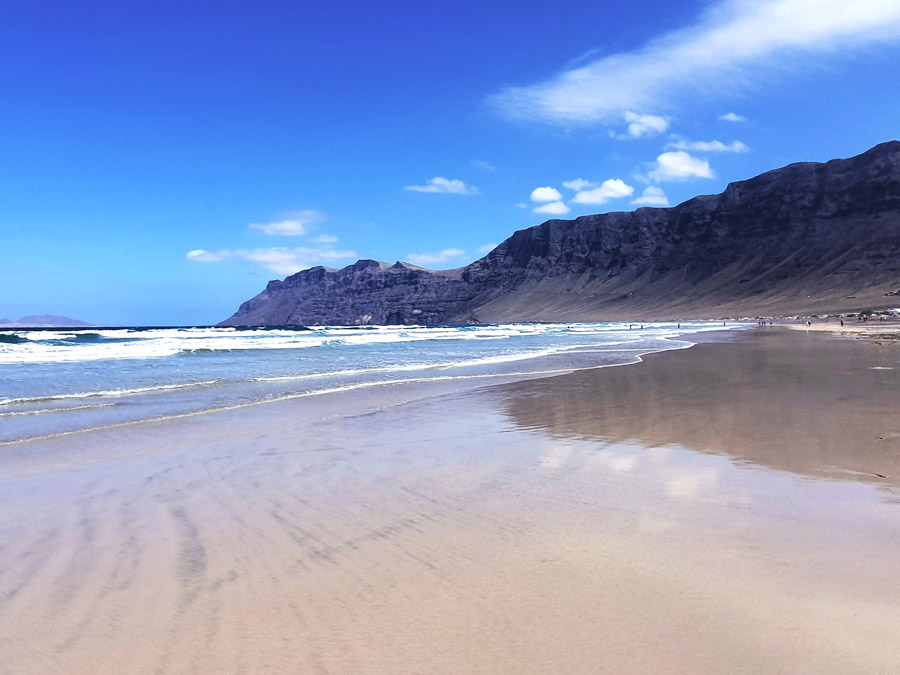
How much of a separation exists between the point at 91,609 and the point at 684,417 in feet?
28.0

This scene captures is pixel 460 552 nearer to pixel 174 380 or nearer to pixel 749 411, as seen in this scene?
pixel 749 411

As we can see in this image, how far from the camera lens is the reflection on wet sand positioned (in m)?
6.77

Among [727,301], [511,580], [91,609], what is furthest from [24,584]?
[727,301]

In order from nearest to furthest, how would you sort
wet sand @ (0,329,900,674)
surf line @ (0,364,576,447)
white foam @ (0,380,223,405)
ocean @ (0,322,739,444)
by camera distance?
wet sand @ (0,329,900,674) → surf line @ (0,364,576,447) → ocean @ (0,322,739,444) → white foam @ (0,380,223,405)

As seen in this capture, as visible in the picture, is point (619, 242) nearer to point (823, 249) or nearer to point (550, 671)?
point (823, 249)

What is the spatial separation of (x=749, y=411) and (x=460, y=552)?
762cm

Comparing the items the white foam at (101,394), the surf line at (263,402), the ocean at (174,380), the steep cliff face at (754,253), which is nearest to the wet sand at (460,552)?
the surf line at (263,402)

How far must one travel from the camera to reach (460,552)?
159 inches

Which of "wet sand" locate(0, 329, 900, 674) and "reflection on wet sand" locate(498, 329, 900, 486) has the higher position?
"wet sand" locate(0, 329, 900, 674)

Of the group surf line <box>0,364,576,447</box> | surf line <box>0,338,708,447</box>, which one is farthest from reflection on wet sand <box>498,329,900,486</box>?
surf line <box>0,364,576,447</box>

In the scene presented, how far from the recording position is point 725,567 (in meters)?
3.62

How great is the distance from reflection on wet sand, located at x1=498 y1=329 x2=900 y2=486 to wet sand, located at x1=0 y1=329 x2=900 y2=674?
9cm

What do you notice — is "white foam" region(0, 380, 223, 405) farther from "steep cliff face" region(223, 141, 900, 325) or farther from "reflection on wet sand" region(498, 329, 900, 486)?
"steep cliff face" region(223, 141, 900, 325)

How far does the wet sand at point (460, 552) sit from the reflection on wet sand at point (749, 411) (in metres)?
0.09
